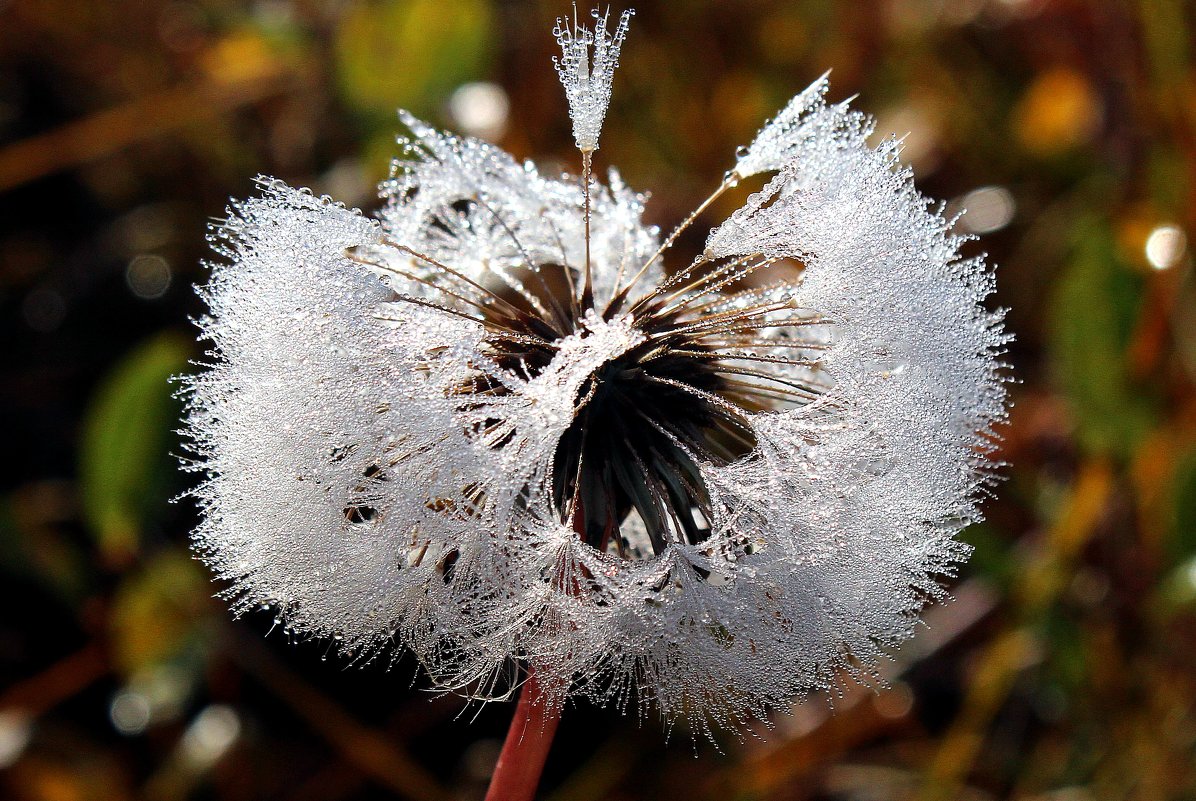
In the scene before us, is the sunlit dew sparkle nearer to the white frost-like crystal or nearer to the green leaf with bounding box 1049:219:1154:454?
the green leaf with bounding box 1049:219:1154:454

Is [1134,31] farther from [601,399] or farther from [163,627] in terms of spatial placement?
[163,627]

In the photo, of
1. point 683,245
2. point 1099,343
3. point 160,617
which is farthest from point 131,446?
point 1099,343

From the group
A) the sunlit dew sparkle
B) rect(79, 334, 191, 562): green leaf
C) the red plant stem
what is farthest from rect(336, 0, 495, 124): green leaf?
the red plant stem

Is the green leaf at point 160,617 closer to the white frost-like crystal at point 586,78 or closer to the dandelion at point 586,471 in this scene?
the dandelion at point 586,471

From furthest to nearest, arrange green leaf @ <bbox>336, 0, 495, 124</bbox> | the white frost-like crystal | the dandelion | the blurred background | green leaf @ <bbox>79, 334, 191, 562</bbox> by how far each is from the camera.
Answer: green leaf @ <bbox>336, 0, 495, 124</bbox> < the blurred background < green leaf @ <bbox>79, 334, 191, 562</bbox> < the white frost-like crystal < the dandelion

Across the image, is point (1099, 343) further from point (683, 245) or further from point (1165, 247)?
point (683, 245)

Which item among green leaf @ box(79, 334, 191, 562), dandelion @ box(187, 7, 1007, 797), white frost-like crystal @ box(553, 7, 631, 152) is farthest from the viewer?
green leaf @ box(79, 334, 191, 562)

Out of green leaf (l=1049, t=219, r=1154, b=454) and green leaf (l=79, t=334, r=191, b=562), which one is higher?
green leaf (l=1049, t=219, r=1154, b=454)
